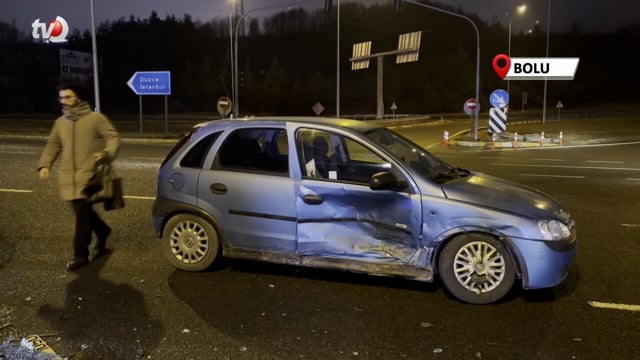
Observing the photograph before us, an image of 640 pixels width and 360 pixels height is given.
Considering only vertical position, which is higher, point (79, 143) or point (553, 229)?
point (79, 143)

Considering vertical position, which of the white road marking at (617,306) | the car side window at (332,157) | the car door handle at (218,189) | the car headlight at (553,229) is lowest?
the white road marking at (617,306)

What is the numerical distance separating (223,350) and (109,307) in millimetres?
1323

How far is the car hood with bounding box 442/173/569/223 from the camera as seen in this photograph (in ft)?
16.0

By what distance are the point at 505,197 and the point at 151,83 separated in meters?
28.6

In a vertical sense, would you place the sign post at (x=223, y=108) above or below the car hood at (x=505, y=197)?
above

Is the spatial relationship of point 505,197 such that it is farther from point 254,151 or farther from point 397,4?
point 397,4

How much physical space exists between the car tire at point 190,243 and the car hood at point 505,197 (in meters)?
2.24

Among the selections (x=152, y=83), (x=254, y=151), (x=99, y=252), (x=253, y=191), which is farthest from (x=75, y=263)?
(x=152, y=83)

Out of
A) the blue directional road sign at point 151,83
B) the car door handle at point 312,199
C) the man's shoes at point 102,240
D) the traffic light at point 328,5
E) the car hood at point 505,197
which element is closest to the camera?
the car hood at point 505,197

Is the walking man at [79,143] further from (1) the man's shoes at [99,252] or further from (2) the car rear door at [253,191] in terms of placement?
(2) the car rear door at [253,191]

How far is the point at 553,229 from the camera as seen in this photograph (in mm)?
4809

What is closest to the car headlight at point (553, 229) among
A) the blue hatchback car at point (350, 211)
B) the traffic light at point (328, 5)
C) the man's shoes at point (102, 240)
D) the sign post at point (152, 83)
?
the blue hatchback car at point (350, 211)

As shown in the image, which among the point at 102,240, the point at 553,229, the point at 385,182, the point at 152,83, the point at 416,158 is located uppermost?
the point at 152,83

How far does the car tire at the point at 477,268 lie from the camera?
4816mm
